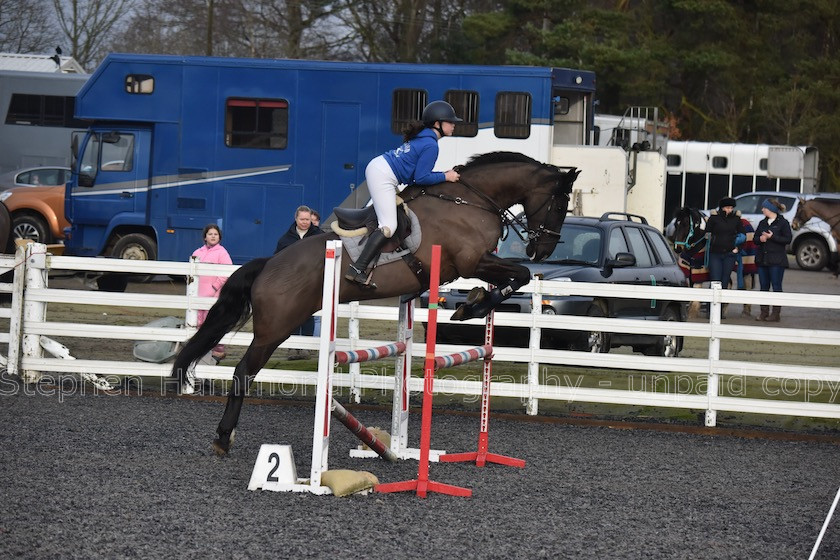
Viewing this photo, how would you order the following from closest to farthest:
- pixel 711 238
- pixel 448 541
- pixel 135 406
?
pixel 448 541 → pixel 135 406 → pixel 711 238

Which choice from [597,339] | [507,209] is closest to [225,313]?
[507,209]

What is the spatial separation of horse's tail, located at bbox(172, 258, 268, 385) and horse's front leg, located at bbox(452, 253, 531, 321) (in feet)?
5.17

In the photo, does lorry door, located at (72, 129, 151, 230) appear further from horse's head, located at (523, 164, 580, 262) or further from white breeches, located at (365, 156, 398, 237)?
white breeches, located at (365, 156, 398, 237)

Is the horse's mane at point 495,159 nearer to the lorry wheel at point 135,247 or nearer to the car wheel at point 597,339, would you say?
the car wheel at point 597,339

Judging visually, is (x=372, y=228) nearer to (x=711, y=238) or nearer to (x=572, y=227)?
(x=572, y=227)

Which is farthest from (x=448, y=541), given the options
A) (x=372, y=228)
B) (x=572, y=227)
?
(x=572, y=227)

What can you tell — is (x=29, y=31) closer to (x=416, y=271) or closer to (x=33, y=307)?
(x=33, y=307)

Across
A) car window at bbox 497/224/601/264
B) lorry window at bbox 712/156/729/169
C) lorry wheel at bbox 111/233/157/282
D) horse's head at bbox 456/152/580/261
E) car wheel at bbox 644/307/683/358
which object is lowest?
car wheel at bbox 644/307/683/358

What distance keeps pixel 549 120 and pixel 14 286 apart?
1123 centimetres

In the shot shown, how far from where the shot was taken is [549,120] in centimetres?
2052

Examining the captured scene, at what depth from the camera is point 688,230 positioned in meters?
21.2

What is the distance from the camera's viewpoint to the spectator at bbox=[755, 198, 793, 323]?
1983cm

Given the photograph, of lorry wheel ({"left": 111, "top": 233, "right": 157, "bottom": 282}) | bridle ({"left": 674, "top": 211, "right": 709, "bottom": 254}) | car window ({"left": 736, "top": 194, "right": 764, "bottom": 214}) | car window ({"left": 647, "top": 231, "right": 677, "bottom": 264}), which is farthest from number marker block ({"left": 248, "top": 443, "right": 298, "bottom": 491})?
car window ({"left": 736, "top": 194, "right": 764, "bottom": 214})

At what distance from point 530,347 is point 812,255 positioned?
72.7 ft
